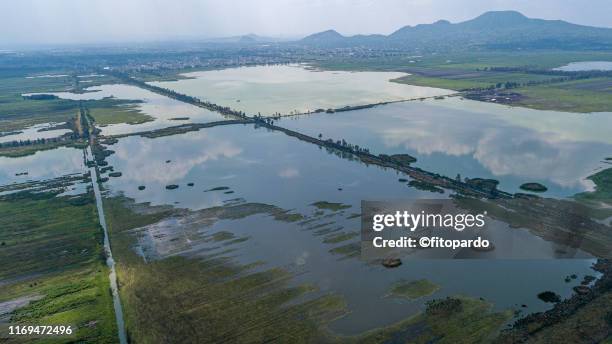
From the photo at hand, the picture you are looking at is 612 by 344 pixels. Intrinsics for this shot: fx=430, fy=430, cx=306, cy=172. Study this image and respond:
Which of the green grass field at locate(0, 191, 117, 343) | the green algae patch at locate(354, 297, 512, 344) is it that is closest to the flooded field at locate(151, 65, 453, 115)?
the green grass field at locate(0, 191, 117, 343)

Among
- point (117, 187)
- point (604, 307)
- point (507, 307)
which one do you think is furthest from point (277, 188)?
point (604, 307)

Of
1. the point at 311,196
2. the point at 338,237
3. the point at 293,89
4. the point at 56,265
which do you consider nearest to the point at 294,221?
the point at 338,237

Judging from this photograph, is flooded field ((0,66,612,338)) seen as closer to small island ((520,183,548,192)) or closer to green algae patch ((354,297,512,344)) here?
green algae patch ((354,297,512,344))

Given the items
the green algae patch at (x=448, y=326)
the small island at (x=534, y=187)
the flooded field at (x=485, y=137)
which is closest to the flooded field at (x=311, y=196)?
the flooded field at (x=485, y=137)

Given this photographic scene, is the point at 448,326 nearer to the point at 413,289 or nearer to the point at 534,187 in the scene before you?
the point at 413,289

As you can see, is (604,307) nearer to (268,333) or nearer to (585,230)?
(585,230)

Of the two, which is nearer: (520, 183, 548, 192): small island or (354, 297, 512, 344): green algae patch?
(354, 297, 512, 344): green algae patch

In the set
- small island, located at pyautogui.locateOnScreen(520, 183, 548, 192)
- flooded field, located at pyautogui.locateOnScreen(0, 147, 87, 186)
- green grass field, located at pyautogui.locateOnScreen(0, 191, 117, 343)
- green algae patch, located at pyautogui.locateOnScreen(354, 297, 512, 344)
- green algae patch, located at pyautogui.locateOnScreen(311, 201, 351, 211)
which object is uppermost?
small island, located at pyautogui.locateOnScreen(520, 183, 548, 192)
